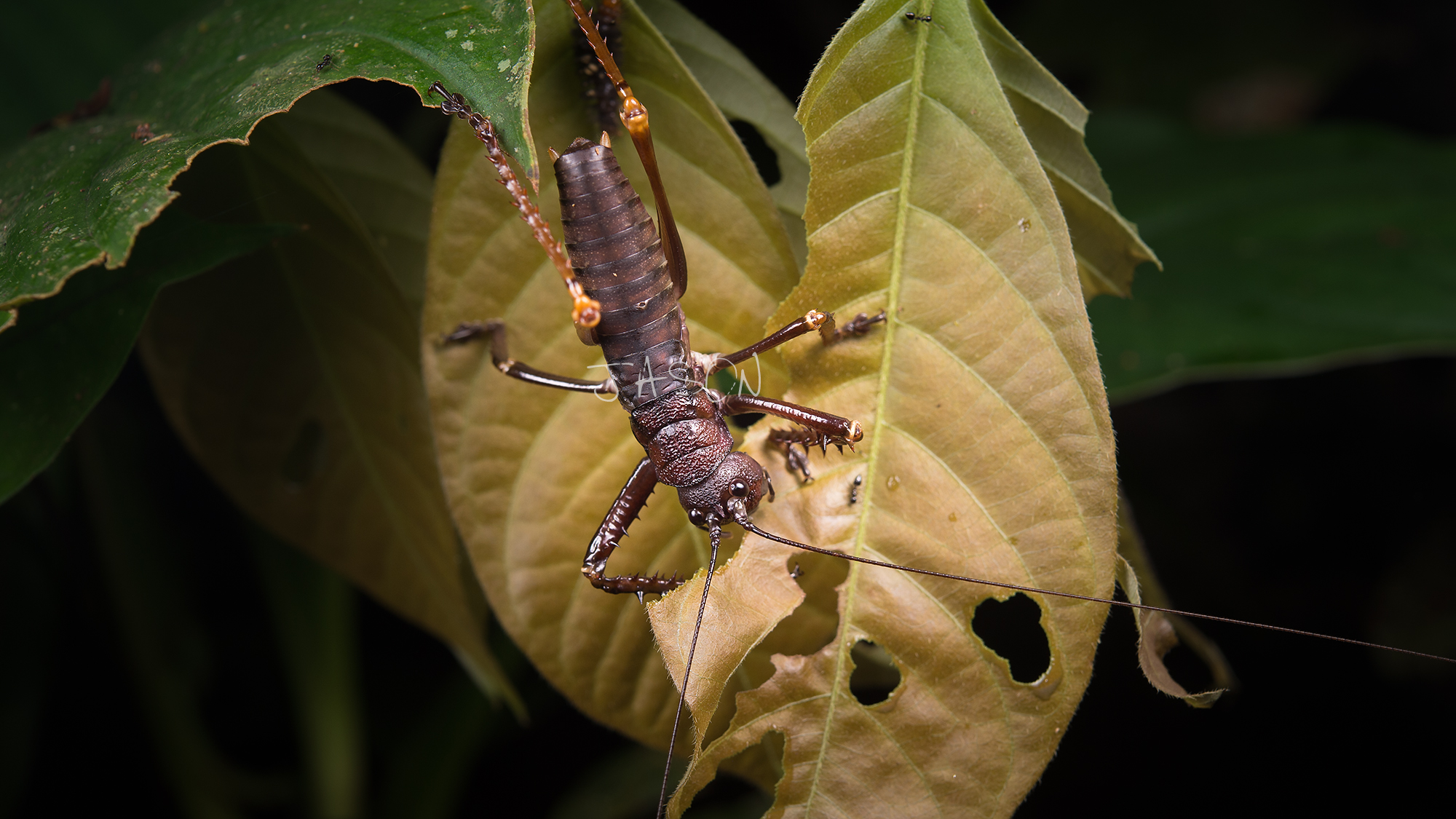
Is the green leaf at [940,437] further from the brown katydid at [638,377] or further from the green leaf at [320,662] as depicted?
the green leaf at [320,662]

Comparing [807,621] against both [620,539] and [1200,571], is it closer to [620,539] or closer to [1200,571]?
[620,539]

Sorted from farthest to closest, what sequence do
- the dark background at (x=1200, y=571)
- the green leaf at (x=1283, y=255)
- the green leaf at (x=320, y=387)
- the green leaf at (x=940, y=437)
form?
the dark background at (x=1200, y=571) → the green leaf at (x=1283, y=255) → the green leaf at (x=320, y=387) → the green leaf at (x=940, y=437)

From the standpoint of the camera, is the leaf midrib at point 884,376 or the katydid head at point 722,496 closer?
the leaf midrib at point 884,376

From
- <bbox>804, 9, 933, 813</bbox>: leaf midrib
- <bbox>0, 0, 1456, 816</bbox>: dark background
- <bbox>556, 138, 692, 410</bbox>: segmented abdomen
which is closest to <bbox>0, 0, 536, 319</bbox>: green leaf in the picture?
<bbox>556, 138, 692, 410</bbox>: segmented abdomen

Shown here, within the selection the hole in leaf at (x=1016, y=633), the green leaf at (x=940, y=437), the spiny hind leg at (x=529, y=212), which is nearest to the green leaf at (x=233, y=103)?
the spiny hind leg at (x=529, y=212)

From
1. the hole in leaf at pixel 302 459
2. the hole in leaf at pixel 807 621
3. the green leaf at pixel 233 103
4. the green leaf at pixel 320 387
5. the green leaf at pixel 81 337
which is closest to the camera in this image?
the green leaf at pixel 233 103

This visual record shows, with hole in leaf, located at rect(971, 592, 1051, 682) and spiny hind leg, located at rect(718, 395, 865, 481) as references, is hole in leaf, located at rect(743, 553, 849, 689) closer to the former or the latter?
spiny hind leg, located at rect(718, 395, 865, 481)

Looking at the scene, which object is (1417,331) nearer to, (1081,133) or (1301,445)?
(1081,133)
